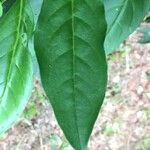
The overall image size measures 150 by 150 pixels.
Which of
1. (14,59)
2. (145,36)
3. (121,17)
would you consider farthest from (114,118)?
(14,59)

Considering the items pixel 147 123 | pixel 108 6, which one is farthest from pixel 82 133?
pixel 147 123

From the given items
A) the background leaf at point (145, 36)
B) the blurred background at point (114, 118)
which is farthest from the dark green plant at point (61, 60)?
the blurred background at point (114, 118)

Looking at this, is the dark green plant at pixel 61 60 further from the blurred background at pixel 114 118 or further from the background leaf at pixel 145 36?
the blurred background at pixel 114 118

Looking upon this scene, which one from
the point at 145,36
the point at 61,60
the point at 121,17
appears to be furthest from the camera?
the point at 145,36

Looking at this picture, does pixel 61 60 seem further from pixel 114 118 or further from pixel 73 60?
pixel 114 118

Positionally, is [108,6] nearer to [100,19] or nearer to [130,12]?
[130,12]
